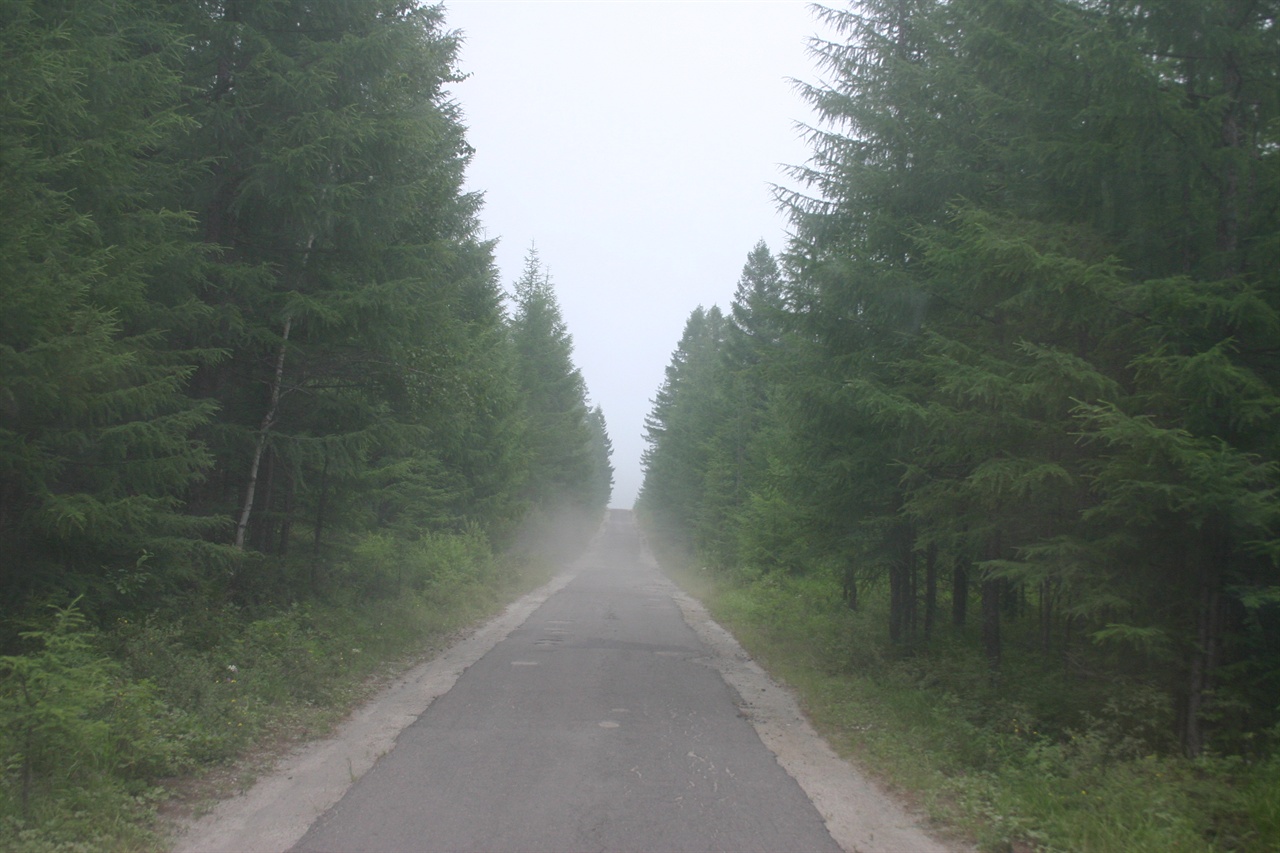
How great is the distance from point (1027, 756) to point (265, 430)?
9996 mm

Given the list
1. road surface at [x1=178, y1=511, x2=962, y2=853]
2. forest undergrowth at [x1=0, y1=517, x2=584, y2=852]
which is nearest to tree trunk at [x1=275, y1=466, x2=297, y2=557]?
forest undergrowth at [x1=0, y1=517, x2=584, y2=852]

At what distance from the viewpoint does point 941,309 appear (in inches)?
395

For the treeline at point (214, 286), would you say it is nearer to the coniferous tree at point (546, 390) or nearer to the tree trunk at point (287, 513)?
the tree trunk at point (287, 513)

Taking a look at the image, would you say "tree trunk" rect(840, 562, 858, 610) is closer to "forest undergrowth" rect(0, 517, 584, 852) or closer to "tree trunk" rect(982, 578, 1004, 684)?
"tree trunk" rect(982, 578, 1004, 684)

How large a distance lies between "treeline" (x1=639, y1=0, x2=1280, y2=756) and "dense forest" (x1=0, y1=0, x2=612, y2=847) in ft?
21.4

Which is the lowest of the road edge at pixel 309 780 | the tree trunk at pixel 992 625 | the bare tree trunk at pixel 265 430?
the road edge at pixel 309 780

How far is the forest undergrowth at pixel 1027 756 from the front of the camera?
5188 millimetres

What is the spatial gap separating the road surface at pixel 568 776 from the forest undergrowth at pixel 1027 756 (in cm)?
46

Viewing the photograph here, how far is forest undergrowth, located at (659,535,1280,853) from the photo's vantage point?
5188 millimetres

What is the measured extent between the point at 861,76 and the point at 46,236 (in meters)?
10.4

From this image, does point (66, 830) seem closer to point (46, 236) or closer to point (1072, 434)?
point (46, 236)

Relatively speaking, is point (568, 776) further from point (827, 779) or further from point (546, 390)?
point (546, 390)

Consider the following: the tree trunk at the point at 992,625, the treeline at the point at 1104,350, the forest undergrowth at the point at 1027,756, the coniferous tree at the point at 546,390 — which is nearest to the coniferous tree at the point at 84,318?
the forest undergrowth at the point at 1027,756

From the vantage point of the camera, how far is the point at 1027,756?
6594 millimetres
